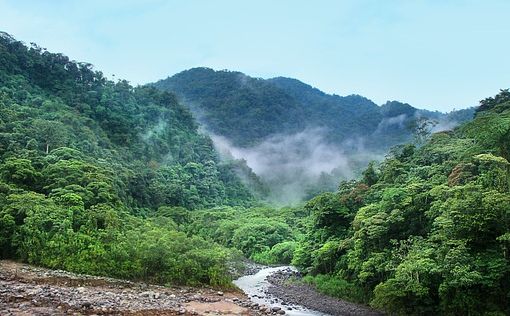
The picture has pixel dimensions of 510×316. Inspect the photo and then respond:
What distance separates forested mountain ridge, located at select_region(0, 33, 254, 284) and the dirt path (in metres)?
2.26

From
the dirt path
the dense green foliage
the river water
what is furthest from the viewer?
the river water

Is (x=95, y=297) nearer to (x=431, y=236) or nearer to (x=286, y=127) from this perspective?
(x=431, y=236)

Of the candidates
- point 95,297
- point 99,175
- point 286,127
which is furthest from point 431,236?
point 286,127

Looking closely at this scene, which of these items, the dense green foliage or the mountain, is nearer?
the dense green foliage

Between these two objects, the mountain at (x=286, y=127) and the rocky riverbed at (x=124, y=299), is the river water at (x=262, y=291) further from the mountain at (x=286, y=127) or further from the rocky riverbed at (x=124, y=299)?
the mountain at (x=286, y=127)

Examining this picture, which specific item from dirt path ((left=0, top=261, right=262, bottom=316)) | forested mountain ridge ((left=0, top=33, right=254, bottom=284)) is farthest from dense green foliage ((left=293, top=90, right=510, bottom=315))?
forested mountain ridge ((left=0, top=33, right=254, bottom=284))

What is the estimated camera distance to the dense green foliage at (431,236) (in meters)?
21.0

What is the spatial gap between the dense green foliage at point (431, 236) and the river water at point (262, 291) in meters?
3.69

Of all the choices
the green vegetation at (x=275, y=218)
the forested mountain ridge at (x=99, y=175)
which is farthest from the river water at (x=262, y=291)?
the forested mountain ridge at (x=99, y=175)

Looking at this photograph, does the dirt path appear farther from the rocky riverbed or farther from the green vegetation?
the green vegetation

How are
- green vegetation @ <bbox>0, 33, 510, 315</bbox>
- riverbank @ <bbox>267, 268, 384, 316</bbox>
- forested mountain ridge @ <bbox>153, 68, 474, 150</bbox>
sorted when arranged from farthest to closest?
forested mountain ridge @ <bbox>153, 68, 474, 150</bbox> < riverbank @ <bbox>267, 268, 384, 316</bbox> < green vegetation @ <bbox>0, 33, 510, 315</bbox>

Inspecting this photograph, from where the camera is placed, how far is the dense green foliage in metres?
21.0

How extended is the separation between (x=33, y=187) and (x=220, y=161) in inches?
2604

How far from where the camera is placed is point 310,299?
101 feet
